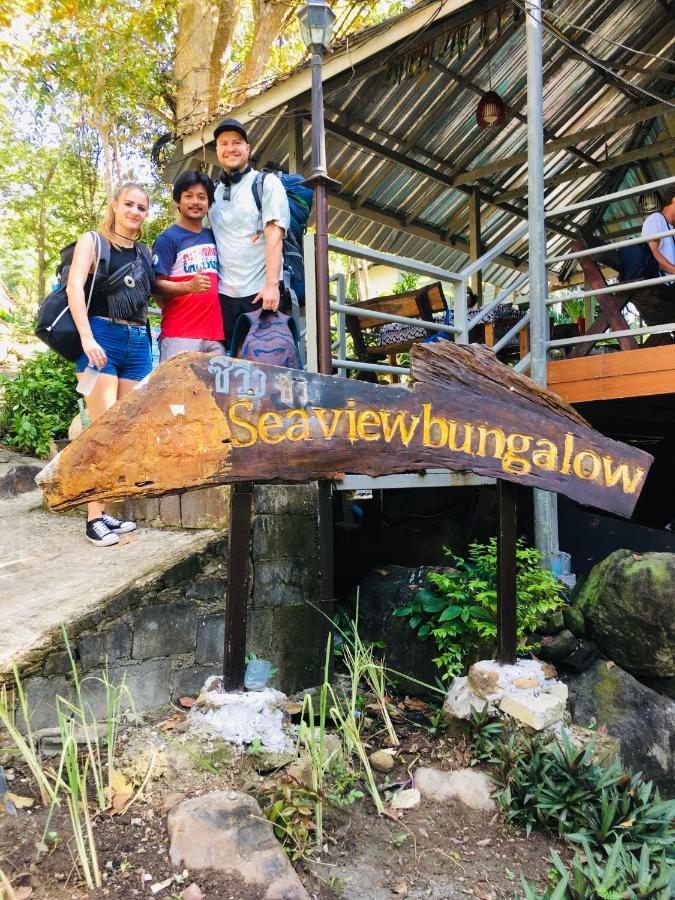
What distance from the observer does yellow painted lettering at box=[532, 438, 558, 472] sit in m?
3.12

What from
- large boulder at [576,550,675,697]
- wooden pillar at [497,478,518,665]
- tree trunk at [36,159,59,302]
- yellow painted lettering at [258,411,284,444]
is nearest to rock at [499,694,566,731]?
wooden pillar at [497,478,518,665]

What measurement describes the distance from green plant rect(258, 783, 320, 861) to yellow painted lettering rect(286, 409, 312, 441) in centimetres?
132

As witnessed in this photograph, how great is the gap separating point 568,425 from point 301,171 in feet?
12.9

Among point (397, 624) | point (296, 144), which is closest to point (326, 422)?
point (397, 624)

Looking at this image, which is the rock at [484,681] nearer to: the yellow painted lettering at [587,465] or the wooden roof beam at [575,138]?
the yellow painted lettering at [587,465]

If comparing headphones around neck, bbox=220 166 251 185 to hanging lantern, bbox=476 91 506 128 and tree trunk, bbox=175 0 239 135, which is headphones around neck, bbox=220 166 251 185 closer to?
hanging lantern, bbox=476 91 506 128

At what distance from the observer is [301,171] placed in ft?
19.6

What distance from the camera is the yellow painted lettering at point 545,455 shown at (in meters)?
3.12

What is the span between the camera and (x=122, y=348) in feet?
11.4

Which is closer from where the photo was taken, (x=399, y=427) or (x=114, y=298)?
(x=399, y=427)

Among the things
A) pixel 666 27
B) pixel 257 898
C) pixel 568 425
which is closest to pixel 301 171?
pixel 568 425

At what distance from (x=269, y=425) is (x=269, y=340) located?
3.18ft

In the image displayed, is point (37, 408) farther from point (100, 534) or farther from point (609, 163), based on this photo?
point (609, 163)

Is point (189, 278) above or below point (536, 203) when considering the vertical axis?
below
